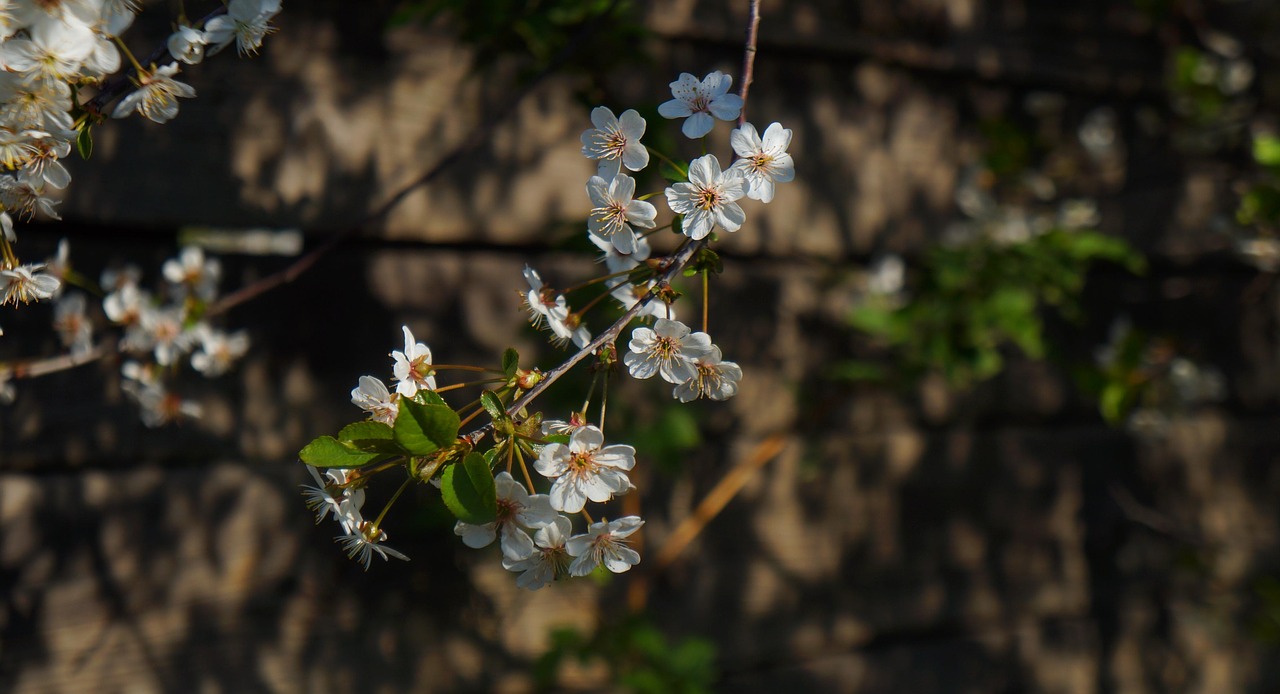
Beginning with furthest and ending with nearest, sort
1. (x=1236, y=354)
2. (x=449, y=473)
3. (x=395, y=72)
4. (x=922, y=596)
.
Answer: (x=1236, y=354) → (x=922, y=596) → (x=395, y=72) → (x=449, y=473)

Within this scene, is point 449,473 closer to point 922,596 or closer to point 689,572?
point 689,572

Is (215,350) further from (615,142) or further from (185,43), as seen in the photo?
(615,142)

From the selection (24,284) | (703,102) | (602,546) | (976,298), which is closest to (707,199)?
(703,102)

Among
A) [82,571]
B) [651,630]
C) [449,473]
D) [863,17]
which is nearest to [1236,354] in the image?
[863,17]

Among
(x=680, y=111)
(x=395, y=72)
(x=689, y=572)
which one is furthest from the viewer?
(x=689, y=572)

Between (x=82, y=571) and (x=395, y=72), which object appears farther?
(x=395, y=72)

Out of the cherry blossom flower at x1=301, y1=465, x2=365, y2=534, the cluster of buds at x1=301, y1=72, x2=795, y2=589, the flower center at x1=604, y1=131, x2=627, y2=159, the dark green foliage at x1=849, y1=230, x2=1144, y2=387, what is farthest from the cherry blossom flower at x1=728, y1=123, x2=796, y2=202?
the dark green foliage at x1=849, y1=230, x2=1144, y2=387

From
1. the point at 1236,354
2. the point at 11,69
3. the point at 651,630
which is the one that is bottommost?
the point at 651,630
